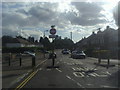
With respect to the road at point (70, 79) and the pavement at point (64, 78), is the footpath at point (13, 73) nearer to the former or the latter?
the pavement at point (64, 78)

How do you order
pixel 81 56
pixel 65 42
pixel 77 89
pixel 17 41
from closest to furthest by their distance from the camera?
1. pixel 77 89
2. pixel 81 56
3. pixel 17 41
4. pixel 65 42

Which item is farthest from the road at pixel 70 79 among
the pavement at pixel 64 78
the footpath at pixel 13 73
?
the footpath at pixel 13 73

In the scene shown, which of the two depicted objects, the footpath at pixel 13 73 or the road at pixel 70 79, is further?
the footpath at pixel 13 73

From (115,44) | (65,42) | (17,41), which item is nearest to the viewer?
(115,44)

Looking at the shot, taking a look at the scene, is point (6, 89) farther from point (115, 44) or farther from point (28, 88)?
point (115, 44)

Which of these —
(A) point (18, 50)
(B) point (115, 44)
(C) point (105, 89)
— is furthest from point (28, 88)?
(A) point (18, 50)

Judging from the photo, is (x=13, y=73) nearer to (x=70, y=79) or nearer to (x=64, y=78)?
(x=64, y=78)

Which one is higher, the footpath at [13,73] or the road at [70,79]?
the road at [70,79]

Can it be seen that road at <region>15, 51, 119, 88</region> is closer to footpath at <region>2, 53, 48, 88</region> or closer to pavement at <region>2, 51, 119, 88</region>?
pavement at <region>2, 51, 119, 88</region>

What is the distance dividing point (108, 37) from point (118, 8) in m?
44.5

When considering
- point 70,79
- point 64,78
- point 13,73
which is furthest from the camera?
point 13,73

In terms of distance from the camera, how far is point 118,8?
35156mm

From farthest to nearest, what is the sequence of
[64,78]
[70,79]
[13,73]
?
[13,73], [64,78], [70,79]

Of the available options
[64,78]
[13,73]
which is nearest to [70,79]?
[64,78]
